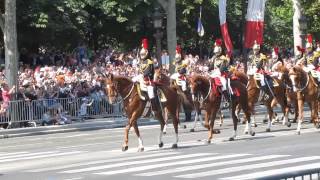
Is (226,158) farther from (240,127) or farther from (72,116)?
(72,116)

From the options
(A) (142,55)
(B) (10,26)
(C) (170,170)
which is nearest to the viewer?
(C) (170,170)

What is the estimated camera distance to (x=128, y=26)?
44000 mm

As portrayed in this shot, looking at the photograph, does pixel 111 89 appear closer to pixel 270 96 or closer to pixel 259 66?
pixel 259 66

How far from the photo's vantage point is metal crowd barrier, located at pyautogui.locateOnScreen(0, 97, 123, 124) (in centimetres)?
2897

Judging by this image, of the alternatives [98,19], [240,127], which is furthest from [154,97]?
[98,19]

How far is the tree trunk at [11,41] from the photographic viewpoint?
30.3 meters

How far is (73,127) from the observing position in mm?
29375

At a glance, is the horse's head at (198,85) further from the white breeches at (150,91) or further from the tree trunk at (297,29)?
the tree trunk at (297,29)

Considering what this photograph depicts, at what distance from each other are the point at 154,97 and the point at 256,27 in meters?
16.8

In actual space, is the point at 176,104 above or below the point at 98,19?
below

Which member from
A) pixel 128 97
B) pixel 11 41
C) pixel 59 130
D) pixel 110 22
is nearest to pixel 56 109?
pixel 59 130

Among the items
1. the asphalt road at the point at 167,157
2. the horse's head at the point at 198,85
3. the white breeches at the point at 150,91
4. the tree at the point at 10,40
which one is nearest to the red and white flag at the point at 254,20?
the tree at the point at 10,40

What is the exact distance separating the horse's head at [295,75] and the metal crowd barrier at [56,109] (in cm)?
1045

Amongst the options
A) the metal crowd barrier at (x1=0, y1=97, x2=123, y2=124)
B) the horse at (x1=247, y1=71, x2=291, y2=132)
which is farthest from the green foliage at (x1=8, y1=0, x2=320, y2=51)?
the horse at (x1=247, y1=71, x2=291, y2=132)
